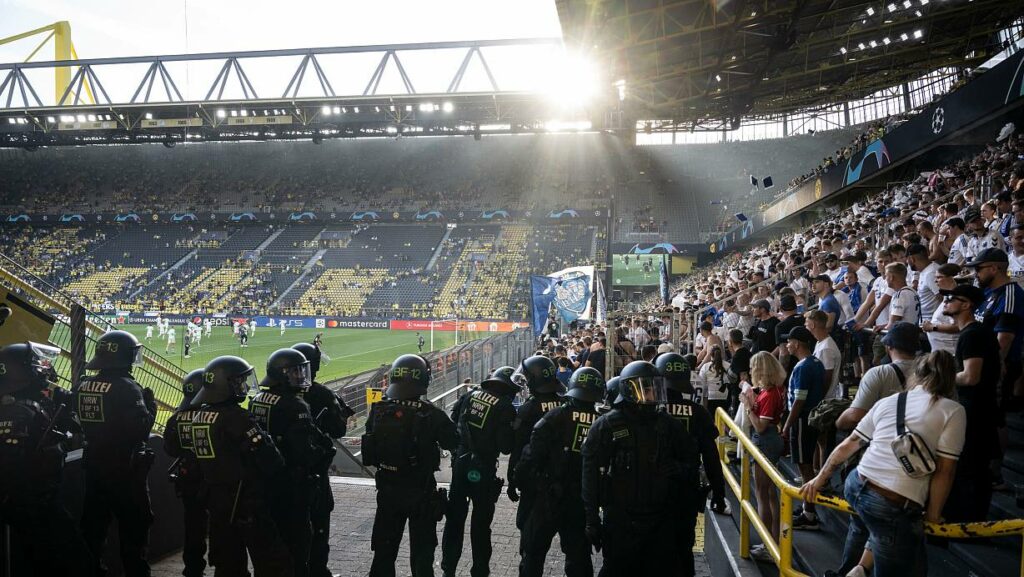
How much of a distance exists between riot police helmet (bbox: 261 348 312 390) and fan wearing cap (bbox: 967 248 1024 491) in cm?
543

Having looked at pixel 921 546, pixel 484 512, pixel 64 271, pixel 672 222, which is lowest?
pixel 484 512

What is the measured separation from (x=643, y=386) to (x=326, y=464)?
9.57 feet

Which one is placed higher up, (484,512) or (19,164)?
(19,164)

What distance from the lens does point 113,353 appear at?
17.1 feet

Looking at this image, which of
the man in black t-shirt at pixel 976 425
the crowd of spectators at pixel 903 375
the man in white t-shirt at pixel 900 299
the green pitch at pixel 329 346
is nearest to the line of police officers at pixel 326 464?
the crowd of spectators at pixel 903 375

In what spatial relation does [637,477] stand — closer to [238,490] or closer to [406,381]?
[406,381]

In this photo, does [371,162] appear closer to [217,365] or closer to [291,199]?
[291,199]

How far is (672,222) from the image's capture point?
47.8 meters

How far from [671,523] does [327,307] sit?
3986 centimetres

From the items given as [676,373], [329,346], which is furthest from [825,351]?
[329,346]

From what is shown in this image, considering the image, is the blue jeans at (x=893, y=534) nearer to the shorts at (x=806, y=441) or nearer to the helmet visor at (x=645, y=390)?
the helmet visor at (x=645, y=390)

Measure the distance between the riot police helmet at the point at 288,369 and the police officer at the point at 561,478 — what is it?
2.05 metres

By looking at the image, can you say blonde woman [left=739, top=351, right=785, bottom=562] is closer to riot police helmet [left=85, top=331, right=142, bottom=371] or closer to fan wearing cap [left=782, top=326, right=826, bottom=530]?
fan wearing cap [left=782, top=326, right=826, bottom=530]

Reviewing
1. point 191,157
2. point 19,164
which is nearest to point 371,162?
point 191,157
